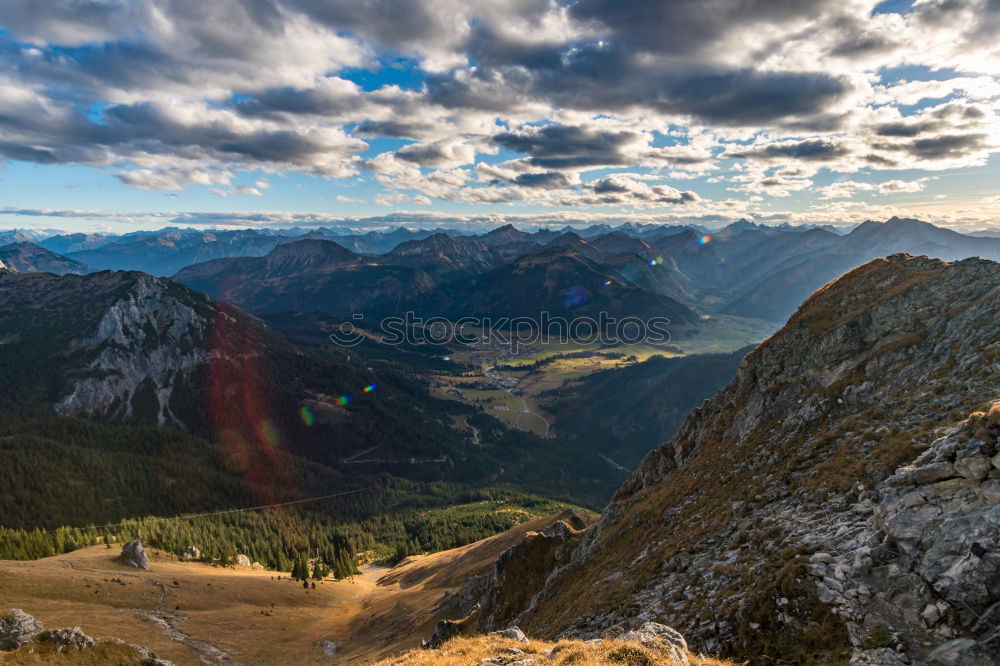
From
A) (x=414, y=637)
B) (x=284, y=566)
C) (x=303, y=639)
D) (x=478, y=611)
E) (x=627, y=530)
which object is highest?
(x=627, y=530)

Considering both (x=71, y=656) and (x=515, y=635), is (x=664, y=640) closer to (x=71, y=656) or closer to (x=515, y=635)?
(x=515, y=635)

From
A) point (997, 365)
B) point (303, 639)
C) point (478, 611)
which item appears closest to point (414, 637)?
point (478, 611)

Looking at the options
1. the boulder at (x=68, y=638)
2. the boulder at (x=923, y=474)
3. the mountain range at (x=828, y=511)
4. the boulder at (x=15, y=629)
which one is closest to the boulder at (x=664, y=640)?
the mountain range at (x=828, y=511)

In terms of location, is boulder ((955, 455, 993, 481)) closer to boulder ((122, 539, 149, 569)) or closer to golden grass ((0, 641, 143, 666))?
golden grass ((0, 641, 143, 666))

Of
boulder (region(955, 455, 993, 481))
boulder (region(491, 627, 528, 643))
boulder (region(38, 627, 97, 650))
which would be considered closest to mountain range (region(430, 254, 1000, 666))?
boulder (region(955, 455, 993, 481))

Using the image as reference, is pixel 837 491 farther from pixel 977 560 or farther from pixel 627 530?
pixel 627 530

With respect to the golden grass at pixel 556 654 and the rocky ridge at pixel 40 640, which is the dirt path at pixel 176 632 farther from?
the golden grass at pixel 556 654

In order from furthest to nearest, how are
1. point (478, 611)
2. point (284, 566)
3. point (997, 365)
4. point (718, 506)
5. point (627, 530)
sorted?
point (284, 566) → point (478, 611) → point (627, 530) → point (718, 506) → point (997, 365)
